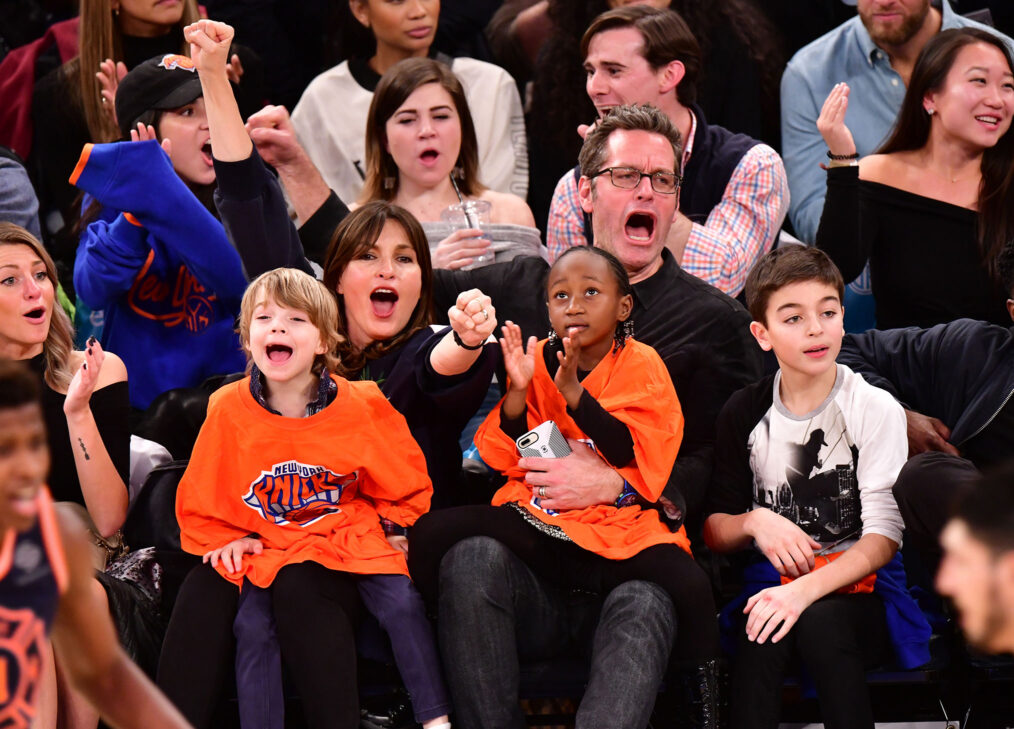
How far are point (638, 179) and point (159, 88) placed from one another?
1.42 meters

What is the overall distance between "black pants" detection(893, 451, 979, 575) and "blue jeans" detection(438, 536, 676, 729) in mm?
558

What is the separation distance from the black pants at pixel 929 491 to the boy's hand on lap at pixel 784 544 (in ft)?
0.72

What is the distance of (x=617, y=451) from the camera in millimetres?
3057

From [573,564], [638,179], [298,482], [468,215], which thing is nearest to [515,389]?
[573,564]

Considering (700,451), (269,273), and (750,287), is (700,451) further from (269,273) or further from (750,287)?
(269,273)

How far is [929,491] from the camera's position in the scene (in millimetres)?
2928

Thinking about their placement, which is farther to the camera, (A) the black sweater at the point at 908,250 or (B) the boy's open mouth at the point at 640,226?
(A) the black sweater at the point at 908,250

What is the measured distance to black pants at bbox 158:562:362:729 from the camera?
2.84 m

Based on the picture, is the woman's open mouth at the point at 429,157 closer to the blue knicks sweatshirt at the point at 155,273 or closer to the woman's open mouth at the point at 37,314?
the blue knicks sweatshirt at the point at 155,273

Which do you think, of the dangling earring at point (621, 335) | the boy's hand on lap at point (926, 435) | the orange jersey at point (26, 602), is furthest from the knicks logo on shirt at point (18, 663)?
the boy's hand on lap at point (926, 435)

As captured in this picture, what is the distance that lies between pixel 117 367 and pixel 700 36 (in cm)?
222

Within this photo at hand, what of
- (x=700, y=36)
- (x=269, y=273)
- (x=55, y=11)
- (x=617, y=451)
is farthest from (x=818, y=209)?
(x=55, y=11)

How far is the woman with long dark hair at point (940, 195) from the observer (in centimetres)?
371

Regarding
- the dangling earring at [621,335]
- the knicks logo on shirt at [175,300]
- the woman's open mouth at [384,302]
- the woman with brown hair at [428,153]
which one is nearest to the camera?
the dangling earring at [621,335]
